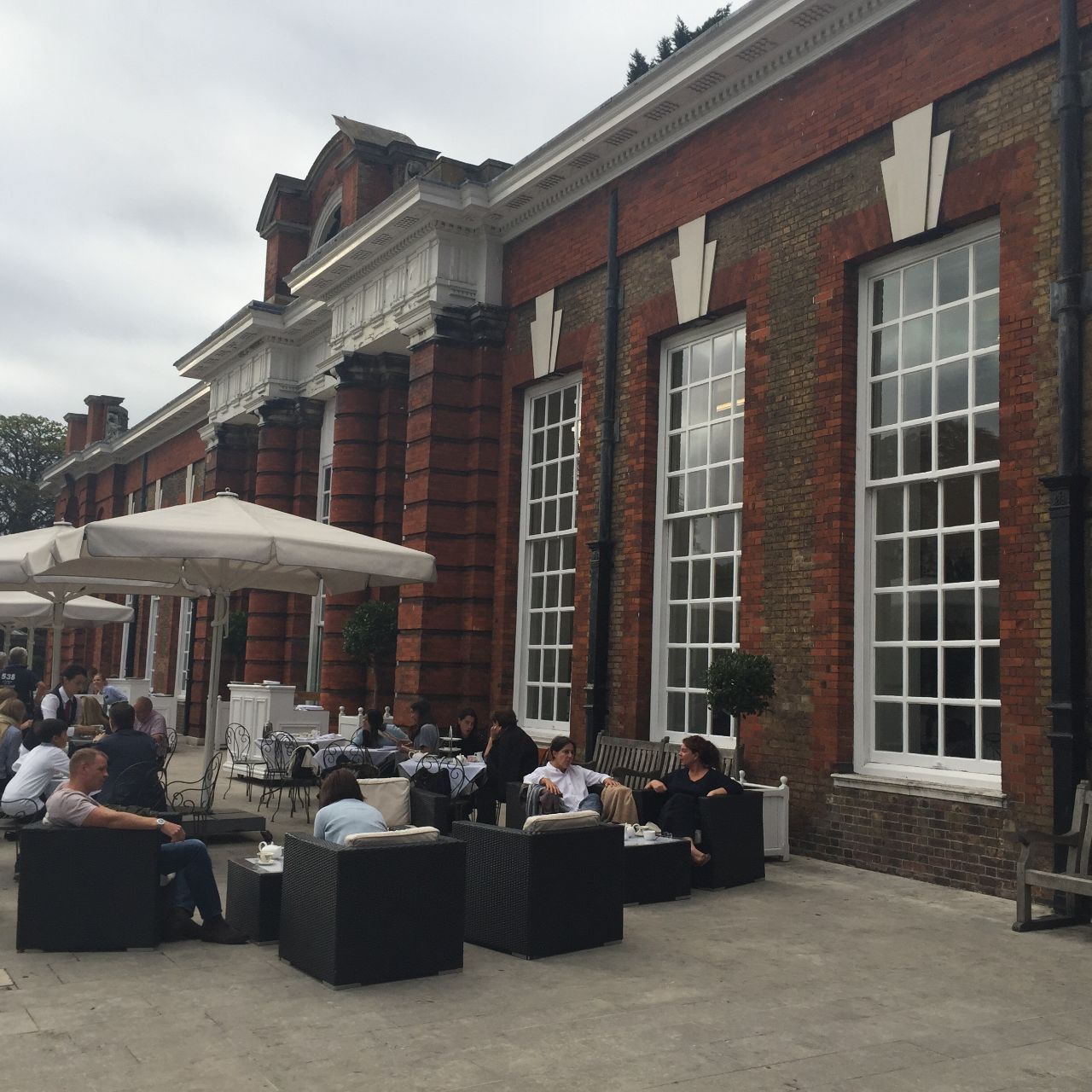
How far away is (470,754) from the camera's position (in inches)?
473

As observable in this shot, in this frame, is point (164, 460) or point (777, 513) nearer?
point (777, 513)

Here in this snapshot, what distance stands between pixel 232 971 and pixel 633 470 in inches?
315

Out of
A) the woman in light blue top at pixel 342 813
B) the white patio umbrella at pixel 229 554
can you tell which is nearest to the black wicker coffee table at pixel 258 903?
the woman in light blue top at pixel 342 813

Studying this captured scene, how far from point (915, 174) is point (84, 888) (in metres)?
8.14

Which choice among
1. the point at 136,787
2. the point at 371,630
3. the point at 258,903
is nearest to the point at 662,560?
the point at 371,630

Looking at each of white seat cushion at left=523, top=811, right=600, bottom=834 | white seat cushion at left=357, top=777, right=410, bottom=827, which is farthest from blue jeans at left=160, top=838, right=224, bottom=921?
white seat cushion at left=357, top=777, right=410, bottom=827

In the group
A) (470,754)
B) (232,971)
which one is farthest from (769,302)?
(232,971)

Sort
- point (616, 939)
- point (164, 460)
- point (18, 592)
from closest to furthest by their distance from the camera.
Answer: point (616, 939)
point (18, 592)
point (164, 460)

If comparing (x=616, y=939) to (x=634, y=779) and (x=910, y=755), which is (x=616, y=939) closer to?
(x=910, y=755)

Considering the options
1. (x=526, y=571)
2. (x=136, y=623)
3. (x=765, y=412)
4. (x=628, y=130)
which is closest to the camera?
(x=765, y=412)

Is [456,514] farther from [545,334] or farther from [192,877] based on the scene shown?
[192,877]

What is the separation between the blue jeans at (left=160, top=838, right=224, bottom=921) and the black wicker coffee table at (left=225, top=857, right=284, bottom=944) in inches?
6.1

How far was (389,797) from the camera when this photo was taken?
9.30 meters

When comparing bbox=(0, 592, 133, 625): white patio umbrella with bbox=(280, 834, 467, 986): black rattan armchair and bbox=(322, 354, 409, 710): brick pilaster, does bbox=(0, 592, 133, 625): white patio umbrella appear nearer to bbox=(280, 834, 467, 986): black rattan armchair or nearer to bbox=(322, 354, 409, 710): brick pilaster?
bbox=(322, 354, 409, 710): brick pilaster
